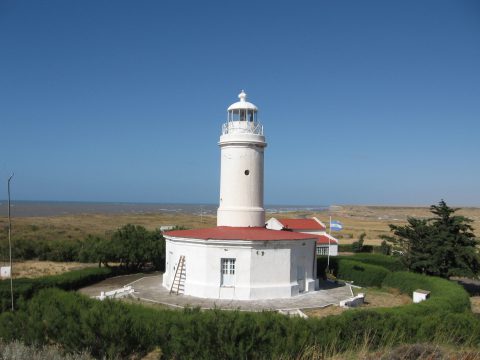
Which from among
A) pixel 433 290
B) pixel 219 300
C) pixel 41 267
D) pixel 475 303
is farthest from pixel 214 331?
pixel 41 267

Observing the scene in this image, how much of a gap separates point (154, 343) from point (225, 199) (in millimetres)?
13514

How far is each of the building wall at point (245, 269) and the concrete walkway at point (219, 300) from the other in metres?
0.45

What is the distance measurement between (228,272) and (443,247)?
429 inches

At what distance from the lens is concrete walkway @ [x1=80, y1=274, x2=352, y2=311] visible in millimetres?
18422

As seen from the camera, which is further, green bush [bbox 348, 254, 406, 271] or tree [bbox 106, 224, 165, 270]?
green bush [bbox 348, 254, 406, 271]

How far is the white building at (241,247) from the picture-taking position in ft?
65.4

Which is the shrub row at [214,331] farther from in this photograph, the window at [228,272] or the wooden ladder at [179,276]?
the wooden ladder at [179,276]

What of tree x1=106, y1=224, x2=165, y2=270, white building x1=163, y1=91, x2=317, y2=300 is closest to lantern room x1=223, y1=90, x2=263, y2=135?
white building x1=163, y1=91, x2=317, y2=300

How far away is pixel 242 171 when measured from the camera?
2384 cm

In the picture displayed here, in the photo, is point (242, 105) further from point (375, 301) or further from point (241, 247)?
point (375, 301)

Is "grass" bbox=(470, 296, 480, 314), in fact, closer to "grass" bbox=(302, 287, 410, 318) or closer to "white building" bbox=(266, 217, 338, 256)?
"grass" bbox=(302, 287, 410, 318)

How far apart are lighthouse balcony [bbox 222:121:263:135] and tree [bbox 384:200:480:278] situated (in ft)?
32.2

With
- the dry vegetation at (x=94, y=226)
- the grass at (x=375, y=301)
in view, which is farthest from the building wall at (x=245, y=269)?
the dry vegetation at (x=94, y=226)

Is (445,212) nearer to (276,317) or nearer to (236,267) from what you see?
(236,267)
